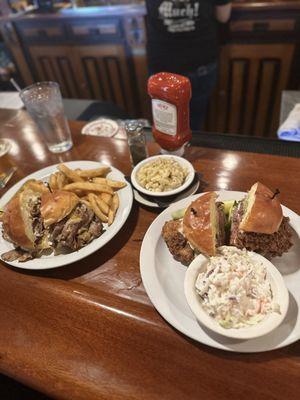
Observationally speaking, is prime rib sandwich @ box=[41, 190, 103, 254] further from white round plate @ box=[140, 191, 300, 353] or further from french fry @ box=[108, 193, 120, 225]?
white round plate @ box=[140, 191, 300, 353]

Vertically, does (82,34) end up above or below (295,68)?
above

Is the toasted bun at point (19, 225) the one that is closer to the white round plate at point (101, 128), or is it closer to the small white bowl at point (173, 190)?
the small white bowl at point (173, 190)

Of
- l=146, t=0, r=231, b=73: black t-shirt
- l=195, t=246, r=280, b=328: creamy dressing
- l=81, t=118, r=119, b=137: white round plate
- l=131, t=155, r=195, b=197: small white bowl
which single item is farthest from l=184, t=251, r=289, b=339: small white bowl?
l=146, t=0, r=231, b=73: black t-shirt

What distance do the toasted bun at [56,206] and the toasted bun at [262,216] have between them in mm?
730

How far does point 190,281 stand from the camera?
3.37 ft

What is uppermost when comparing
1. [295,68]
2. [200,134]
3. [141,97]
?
[200,134]

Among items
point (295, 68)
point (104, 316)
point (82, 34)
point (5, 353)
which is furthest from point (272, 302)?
point (82, 34)

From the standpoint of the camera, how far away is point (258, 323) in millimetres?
903

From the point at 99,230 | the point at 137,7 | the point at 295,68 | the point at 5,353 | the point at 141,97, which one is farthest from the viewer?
the point at 141,97

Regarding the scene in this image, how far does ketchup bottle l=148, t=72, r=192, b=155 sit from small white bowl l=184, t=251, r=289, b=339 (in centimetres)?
81

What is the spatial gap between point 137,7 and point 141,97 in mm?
1175

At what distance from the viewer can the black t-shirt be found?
2629 millimetres

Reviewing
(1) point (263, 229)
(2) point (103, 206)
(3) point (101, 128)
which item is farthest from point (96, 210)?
(3) point (101, 128)

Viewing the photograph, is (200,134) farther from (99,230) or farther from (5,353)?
(5,353)
